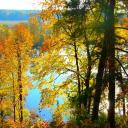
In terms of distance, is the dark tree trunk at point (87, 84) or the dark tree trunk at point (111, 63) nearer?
the dark tree trunk at point (111, 63)

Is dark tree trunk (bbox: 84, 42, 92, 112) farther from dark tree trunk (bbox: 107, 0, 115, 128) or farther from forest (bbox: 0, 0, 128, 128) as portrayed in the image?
dark tree trunk (bbox: 107, 0, 115, 128)

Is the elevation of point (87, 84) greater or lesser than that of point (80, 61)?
lesser

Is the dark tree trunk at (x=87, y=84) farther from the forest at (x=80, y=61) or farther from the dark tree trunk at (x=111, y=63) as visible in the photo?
the dark tree trunk at (x=111, y=63)

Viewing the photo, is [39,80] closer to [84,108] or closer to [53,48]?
[53,48]

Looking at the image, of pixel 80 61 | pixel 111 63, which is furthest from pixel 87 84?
pixel 111 63

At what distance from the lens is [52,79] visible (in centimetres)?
2673

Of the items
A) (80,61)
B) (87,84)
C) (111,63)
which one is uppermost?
(80,61)

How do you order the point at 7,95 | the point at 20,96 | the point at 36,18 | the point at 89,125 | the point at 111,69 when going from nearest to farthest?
the point at 111,69 → the point at 89,125 → the point at 36,18 → the point at 20,96 → the point at 7,95

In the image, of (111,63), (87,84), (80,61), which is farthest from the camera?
(80,61)

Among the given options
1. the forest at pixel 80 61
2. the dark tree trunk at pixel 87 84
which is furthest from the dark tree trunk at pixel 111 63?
the dark tree trunk at pixel 87 84

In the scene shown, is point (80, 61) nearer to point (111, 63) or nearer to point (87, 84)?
point (87, 84)

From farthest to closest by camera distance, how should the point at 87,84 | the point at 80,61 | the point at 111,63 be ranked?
1. the point at 80,61
2. the point at 87,84
3. the point at 111,63

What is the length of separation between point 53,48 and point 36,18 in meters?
2.09

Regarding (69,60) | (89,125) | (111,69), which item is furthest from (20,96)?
(111,69)
